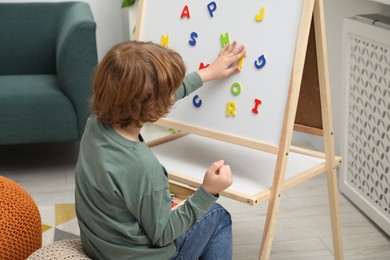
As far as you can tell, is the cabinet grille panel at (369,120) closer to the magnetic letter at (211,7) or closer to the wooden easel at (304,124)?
the wooden easel at (304,124)

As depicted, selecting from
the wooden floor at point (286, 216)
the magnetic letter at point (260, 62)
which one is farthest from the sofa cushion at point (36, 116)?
the magnetic letter at point (260, 62)

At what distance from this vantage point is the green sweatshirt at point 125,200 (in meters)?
1.37

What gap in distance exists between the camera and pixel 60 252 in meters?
1.54

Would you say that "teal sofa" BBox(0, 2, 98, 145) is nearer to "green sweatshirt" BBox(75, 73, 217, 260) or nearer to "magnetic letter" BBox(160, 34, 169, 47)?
"magnetic letter" BBox(160, 34, 169, 47)

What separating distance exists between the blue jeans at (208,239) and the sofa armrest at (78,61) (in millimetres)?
1351

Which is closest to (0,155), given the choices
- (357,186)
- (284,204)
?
(284,204)

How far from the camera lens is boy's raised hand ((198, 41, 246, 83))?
5.90 ft

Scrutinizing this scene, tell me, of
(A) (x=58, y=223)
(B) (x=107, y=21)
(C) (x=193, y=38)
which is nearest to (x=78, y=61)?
(A) (x=58, y=223)

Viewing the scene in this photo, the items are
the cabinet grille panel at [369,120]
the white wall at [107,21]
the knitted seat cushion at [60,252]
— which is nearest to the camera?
the knitted seat cushion at [60,252]

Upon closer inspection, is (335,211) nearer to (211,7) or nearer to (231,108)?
(231,108)

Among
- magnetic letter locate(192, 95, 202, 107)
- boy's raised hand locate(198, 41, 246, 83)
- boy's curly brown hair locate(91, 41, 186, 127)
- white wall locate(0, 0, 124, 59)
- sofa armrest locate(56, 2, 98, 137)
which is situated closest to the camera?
boy's curly brown hair locate(91, 41, 186, 127)

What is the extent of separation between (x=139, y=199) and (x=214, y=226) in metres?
0.34

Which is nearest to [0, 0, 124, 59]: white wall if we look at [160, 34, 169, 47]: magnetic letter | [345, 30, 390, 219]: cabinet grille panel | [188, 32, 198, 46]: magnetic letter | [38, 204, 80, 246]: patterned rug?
[38, 204, 80, 246]: patterned rug

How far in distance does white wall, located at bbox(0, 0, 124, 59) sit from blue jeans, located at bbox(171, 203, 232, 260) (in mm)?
2219
